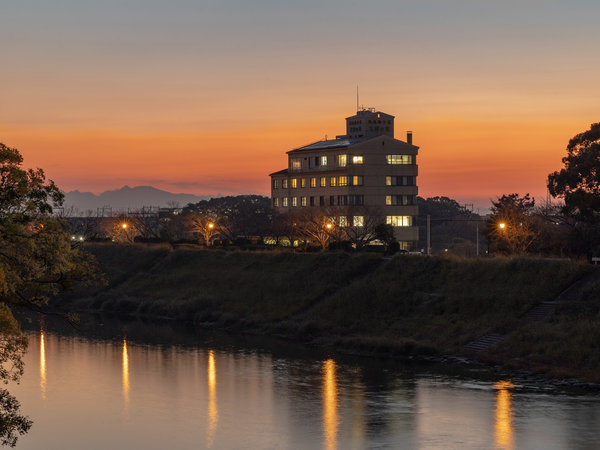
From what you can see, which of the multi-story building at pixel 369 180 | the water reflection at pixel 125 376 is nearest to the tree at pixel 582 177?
the water reflection at pixel 125 376

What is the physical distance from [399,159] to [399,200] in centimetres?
667

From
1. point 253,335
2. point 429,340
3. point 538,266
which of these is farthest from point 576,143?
point 253,335

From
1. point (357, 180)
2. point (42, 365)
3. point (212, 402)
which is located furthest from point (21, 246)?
point (357, 180)

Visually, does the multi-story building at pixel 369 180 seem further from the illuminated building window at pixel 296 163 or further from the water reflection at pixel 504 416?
the water reflection at pixel 504 416

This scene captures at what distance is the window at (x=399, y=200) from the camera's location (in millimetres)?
130625

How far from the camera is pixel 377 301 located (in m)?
73.5

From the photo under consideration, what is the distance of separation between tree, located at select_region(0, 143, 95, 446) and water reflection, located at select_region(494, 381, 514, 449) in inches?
774

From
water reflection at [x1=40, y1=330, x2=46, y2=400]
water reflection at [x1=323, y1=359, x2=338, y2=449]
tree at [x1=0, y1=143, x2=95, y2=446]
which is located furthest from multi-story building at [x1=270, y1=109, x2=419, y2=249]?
tree at [x1=0, y1=143, x2=95, y2=446]

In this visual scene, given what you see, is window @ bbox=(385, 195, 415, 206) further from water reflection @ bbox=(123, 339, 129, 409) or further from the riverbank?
water reflection @ bbox=(123, 339, 129, 409)

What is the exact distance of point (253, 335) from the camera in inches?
2970

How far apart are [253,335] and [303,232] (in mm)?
42690

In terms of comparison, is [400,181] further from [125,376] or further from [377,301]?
[125,376]

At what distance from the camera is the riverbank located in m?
56.4

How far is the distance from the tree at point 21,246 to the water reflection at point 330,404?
48.1 feet
